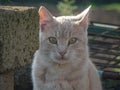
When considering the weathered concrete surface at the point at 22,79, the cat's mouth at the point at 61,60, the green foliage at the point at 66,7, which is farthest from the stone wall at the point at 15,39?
the green foliage at the point at 66,7

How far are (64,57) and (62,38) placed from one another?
15 cm

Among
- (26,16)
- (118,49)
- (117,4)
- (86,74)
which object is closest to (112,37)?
(118,49)

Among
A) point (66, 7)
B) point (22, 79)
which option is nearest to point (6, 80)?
point (22, 79)

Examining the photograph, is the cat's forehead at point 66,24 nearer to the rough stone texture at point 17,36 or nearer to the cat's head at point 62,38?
the cat's head at point 62,38

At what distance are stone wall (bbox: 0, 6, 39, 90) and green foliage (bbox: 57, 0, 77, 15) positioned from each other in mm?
1656

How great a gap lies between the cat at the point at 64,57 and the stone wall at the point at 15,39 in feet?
1.97

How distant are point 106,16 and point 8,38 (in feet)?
11.9

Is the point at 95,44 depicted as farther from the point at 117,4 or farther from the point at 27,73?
the point at 27,73

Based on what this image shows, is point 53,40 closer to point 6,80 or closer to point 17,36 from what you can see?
point 17,36

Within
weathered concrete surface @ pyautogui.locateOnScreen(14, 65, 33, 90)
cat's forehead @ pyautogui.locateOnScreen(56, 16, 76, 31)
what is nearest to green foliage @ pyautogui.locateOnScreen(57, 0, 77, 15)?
weathered concrete surface @ pyautogui.locateOnScreen(14, 65, 33, 90)

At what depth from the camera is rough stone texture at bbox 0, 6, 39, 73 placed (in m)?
4.03

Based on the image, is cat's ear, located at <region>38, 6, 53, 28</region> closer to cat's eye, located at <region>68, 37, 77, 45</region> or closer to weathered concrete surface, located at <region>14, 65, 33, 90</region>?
cat's eye, located at <region>68, 37, 77, 45</region>

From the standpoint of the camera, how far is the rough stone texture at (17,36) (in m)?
4.03

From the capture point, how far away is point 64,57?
3365 millimetres
